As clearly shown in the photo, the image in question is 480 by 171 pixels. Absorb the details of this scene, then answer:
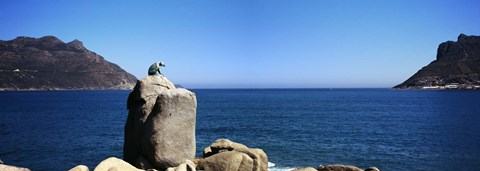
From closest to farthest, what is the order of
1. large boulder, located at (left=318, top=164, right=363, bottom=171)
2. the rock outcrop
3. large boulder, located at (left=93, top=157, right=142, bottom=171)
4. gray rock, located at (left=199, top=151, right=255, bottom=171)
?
1. large boulder, located at (left=93, top=157, right=142, bottom=171)
2. gray rock, located at (left=199, top=151, right=255, bottom=171)
3. the rock outcrop
4. large boulder, located at (left=318, top=164, right=363, bottom=171)

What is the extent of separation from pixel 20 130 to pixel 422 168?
5243 cm

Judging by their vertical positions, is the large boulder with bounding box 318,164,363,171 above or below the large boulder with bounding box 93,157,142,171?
below

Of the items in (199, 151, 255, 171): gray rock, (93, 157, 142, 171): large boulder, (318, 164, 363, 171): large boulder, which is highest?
(93, 157, 142, 171): large boulder

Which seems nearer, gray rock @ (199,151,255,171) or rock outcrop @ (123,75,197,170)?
gray rock @ (199,151,255,171)

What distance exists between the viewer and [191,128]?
2127 centimetres

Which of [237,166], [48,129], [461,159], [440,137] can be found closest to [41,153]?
[48,129]

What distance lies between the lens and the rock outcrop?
65.8 ft

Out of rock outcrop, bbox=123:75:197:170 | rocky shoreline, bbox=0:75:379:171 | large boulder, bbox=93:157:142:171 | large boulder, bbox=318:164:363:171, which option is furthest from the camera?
large boulder, bbox=318:164:363:171

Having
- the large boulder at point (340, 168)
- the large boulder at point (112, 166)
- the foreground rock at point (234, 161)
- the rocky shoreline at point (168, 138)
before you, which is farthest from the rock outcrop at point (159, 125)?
the large boulder at point (340, 168)

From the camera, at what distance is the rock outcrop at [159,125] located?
790 inches

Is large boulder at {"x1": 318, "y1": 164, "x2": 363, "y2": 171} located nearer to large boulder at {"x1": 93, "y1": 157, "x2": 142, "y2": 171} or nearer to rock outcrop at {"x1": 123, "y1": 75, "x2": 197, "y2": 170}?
rock outcrop at {"x1": 123, "y1": 75, "x2": 197, "y2": 170}

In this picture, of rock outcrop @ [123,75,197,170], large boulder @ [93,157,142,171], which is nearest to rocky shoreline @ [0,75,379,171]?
rock outcrop @ [123,75,197,170]

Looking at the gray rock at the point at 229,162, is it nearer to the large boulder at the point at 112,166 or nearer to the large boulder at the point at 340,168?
the large boulder at the point at 112,166

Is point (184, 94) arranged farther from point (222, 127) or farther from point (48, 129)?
point (48, 129)
